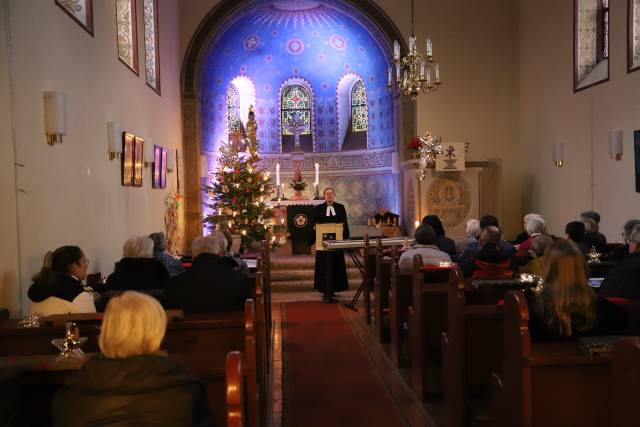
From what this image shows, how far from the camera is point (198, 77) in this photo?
15.1m

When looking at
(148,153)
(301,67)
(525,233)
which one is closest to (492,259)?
(525,233)

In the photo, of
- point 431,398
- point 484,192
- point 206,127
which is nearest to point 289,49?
point 206,127

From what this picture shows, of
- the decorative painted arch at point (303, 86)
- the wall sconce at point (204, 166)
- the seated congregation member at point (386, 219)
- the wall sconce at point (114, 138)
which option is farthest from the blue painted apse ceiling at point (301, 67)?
the wall sconce at point (114, 138)

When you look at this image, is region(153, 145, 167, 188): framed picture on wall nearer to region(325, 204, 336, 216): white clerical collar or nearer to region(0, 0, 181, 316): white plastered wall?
region(0, 0, 181, 316): white plastered wall

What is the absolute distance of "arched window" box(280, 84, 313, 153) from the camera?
60.2 ft

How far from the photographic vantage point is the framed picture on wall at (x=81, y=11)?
22.8ft

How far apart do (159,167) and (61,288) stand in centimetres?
727

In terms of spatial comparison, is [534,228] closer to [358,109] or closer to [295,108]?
[358,109]

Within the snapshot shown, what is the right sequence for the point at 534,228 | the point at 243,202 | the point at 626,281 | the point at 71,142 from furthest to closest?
the point at 243,202, the point at 534,228, the point at 71,142, the point at 626,281

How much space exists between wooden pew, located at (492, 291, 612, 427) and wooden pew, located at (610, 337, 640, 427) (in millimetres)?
688

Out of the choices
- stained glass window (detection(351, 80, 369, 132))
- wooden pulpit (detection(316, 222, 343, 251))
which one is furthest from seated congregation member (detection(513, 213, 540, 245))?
stained glass window (detection(351, 80, 369, 132))

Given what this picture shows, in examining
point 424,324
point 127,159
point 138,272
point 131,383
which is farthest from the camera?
point 127,159

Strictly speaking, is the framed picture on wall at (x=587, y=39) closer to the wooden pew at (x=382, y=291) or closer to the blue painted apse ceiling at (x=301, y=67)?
the blue painted apse ceiling at (x=301, y=67)

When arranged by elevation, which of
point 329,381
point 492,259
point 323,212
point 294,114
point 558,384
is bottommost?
point 329,381
